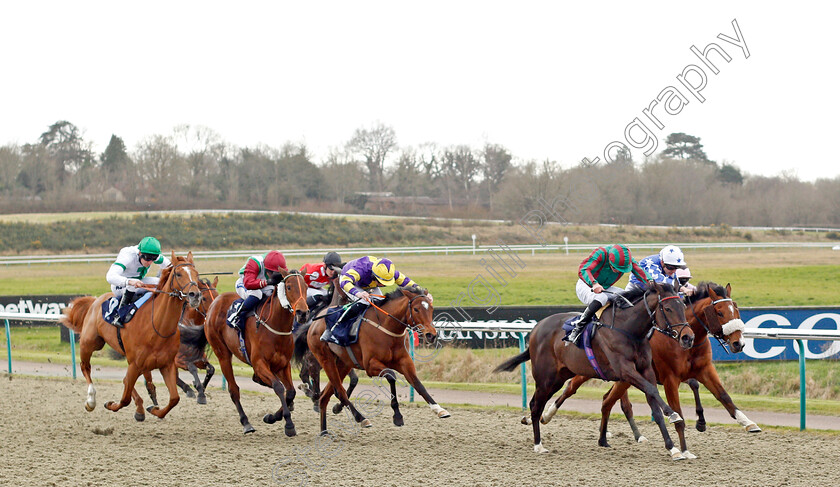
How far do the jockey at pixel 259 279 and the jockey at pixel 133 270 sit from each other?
2.46 feet

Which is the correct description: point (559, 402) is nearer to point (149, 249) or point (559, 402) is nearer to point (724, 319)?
point (724, 319)

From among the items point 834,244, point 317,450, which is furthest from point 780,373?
point 834,244

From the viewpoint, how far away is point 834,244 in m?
27.9

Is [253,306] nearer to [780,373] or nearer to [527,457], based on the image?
[527,457]

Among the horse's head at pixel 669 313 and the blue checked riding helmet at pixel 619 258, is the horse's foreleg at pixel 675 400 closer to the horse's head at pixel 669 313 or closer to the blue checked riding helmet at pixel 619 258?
the horse's head at pixel 669 313

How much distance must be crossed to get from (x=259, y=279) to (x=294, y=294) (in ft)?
3.21

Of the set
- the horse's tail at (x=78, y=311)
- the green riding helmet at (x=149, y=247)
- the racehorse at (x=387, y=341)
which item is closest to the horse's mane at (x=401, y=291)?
the racehorse at (x=387, y=341)

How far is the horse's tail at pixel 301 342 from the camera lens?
26.0ft

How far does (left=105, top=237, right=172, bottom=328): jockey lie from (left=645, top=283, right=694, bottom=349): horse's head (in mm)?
4310

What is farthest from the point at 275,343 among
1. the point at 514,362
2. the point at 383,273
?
the point at 514,362

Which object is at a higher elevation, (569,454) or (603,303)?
(603,303)

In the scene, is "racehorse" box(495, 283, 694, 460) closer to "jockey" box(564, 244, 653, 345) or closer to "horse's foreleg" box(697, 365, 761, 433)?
"jockey" box(564, 244, 653, 345)

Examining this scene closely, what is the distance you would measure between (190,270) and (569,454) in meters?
3.49

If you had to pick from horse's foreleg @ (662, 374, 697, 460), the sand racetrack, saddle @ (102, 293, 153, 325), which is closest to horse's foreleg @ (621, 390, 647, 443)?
the sand racetrack
